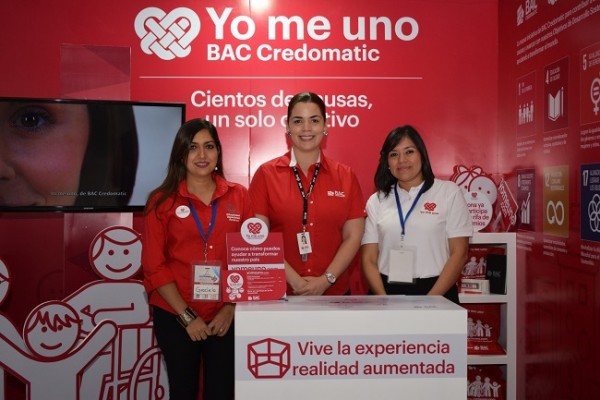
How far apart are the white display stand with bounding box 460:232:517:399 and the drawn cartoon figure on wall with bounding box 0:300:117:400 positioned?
6.97ft

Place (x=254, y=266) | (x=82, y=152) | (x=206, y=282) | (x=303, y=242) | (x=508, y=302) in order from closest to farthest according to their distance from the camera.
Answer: (x=254, y=266) < (x=206, y=282) < (x=303, y=242) < (x=508, y=302) < (x=82, y=152)

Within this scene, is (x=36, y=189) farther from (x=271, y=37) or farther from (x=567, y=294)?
(x=567, y=294)

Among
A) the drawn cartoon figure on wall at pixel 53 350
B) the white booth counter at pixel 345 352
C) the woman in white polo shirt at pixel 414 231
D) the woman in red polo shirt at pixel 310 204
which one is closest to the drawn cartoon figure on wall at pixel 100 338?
the drawn cartoon figure on wall at pixel 53 350

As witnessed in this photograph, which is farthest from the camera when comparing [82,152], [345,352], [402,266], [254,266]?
[82,152]

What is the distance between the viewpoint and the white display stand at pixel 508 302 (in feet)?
10.6

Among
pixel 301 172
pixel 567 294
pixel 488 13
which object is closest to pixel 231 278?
pixel 301 172

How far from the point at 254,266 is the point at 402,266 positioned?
871 mm

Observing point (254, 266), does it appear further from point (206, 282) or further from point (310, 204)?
point (310, 204)

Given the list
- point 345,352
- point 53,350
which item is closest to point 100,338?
point 53,350

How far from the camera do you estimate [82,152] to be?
11.1ft

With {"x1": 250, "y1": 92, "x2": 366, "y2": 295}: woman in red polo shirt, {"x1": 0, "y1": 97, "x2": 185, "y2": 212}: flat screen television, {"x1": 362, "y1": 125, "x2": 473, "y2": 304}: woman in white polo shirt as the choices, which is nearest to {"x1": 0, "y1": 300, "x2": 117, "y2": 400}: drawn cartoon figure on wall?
{"x1": 0, "y1": 97, "x2": 185, "y2": 212}: flat screen television

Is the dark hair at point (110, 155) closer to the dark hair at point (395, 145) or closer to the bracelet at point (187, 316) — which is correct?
the bracelet at point (187, 316)

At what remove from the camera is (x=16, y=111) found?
330cm

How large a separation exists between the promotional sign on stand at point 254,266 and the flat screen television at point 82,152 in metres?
1.62
